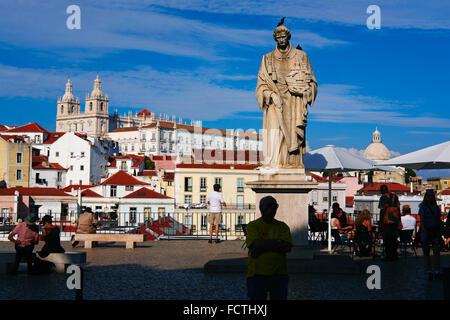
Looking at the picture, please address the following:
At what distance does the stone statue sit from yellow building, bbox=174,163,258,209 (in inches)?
2516

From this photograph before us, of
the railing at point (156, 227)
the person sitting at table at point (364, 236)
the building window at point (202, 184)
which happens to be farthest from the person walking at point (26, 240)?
the building window at point (202, 184)

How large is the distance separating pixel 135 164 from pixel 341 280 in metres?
106

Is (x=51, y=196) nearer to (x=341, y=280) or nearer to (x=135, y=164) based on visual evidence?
(x=135, y=164)

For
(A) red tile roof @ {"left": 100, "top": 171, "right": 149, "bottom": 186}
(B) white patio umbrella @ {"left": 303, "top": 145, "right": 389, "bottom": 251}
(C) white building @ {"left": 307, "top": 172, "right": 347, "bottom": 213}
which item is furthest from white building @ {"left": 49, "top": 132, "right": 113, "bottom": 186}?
(B) white patio umbrella @ {"left": 303, "top": 145, "right": 389, "bottom": 251}

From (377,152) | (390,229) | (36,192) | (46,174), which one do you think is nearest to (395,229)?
(390,229)

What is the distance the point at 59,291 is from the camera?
26.2 ft

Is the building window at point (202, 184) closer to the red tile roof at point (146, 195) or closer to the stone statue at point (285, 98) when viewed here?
the red tile roof at point (146, 195)

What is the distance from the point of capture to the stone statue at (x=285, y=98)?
1059cm

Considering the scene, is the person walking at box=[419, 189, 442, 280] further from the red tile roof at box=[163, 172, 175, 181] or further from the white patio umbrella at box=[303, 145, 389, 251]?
the red tile roof at box=[163, 172, 175, 181]

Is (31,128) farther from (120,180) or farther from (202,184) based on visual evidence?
(202,184)

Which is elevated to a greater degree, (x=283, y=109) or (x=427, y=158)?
(x=283, y=109)

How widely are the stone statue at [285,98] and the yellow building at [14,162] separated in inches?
3137

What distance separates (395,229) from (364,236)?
79 cm

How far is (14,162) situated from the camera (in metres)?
85.9
